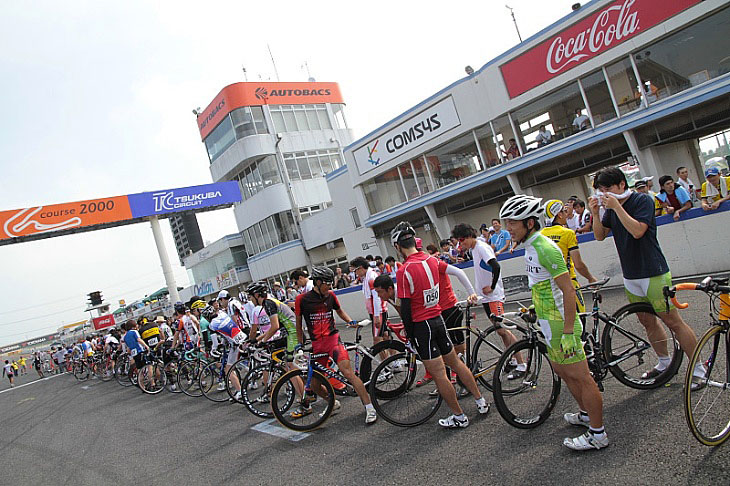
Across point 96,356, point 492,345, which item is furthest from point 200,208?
point 492,345

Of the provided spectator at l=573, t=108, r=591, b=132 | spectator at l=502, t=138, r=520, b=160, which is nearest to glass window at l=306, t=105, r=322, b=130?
spectator at l=502, t=138, r=520, b=160

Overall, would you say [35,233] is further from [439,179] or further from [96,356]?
[439,179]

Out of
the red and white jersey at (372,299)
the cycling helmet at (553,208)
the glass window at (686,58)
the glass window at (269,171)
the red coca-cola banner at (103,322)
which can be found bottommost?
the red and white jersey at (372,299)

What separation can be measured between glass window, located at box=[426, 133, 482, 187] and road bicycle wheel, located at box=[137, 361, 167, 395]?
45.4ft

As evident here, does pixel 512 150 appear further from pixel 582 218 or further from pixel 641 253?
pixel 641 253

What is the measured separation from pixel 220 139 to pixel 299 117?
6.54m

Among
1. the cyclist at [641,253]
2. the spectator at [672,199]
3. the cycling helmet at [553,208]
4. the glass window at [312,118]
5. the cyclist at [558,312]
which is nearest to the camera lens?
the cyclist at [558,312]

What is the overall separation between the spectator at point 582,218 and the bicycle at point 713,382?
694 centimetres

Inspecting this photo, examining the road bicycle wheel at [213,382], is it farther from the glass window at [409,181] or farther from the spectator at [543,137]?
the glass window at [409,181]

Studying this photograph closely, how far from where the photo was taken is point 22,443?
A: 9945mm

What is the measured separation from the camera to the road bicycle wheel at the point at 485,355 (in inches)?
210

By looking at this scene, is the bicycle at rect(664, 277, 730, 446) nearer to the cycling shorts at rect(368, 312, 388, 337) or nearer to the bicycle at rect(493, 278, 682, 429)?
the bicycle at rect(493, 278, 682, 429)

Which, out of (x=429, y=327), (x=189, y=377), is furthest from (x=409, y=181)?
(x=429, y=327)

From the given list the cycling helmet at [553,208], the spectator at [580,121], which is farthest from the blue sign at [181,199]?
the cycling helmet at [553,208]
